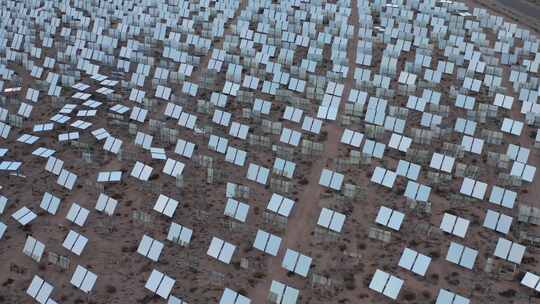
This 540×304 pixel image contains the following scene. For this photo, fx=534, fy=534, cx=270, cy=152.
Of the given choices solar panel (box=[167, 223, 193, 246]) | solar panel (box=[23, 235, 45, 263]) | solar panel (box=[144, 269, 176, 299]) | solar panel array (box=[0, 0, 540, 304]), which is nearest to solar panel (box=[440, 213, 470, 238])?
solar panel array (box=[0, 0, 540, 304])

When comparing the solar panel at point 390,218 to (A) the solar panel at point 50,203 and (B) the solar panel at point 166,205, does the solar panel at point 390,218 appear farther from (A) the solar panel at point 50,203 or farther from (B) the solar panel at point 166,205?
(A) the solar panel at point 50,203

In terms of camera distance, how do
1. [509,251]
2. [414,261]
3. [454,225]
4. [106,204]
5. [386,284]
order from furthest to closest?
1. [106,204]
2. [454,225]
3. [509,251]
4. [414,261]
5. [386,284]

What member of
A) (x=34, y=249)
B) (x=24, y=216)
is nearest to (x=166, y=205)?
(x=34, y=249)

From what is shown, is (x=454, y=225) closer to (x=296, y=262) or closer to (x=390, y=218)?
(x=390, y=218)

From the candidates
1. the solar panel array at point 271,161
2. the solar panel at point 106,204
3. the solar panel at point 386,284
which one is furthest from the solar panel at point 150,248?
the solar panel at point 386,284

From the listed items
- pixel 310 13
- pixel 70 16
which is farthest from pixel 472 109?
pixel 70 16

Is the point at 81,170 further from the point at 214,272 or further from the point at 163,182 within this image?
the point at 214,272

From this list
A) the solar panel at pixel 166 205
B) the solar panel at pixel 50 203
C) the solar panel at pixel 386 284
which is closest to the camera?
the solar panel at pixel 386 284

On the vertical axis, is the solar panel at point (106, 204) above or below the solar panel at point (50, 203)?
above
